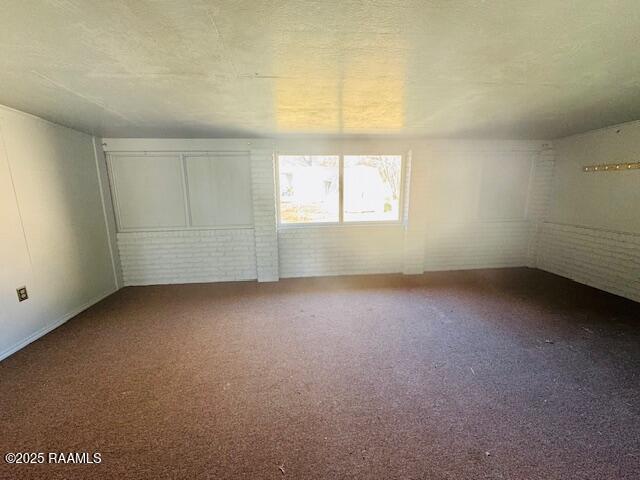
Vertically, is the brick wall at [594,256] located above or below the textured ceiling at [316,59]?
below

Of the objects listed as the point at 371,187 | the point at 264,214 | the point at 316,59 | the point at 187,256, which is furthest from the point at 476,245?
the point at 187,256

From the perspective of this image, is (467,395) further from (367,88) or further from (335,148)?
(335,148)

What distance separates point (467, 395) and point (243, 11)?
281 centimetres

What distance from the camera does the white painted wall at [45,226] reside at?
255cm

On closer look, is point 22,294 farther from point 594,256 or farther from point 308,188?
point 594,256

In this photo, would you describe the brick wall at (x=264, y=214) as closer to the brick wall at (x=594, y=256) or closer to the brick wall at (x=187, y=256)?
the brick wall at (x=187, y=256)

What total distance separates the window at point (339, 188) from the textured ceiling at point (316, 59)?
59.7 inches

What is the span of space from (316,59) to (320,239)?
321 centimetres

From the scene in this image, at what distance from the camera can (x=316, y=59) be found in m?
1.66

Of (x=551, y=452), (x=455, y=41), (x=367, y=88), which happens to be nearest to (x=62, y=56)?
(x=367, y=88)

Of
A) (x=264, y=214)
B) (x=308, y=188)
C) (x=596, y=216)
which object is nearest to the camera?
(x=596, y=216)

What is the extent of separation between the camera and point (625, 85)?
2.18 m

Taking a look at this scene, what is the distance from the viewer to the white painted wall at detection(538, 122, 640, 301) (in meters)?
3.53

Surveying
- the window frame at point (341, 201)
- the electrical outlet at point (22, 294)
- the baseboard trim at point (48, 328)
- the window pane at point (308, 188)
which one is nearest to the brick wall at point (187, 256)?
the baseboard trim at point (48, 328)
